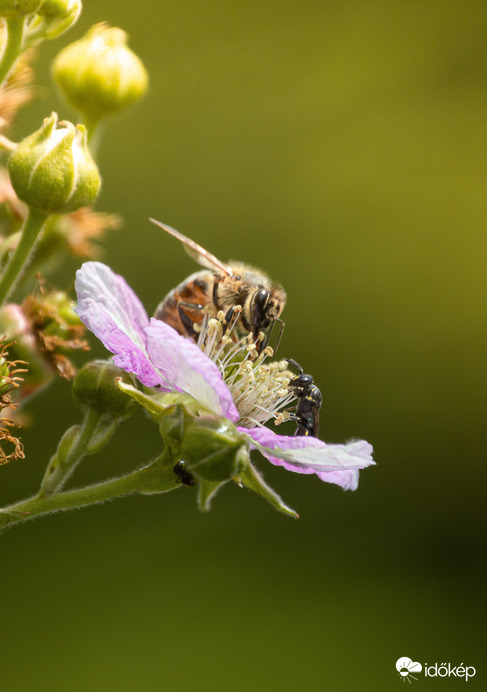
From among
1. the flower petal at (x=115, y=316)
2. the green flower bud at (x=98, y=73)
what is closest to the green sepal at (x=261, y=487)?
the flower petal at (x=115, y=316)

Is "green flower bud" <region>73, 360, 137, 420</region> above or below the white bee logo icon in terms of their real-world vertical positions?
above

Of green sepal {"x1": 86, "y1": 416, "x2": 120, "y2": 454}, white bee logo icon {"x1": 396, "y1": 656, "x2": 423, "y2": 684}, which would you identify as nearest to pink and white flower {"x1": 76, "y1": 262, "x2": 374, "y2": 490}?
green sepal {"x1": 86, "y1": 416, "x2": 120, "y2": 454}

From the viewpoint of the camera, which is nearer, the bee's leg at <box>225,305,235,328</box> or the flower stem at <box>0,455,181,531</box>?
the flower stem at <box>0,455,181,531</box>

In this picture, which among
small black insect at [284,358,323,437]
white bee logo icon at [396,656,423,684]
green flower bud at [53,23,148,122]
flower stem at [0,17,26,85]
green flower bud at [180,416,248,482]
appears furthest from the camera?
white bee logo icon at [396,656,423,684]

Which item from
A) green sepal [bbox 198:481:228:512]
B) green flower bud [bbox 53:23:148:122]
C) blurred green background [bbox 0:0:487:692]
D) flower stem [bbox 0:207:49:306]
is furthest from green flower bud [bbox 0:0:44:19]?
blurred green background [bbox 0:0:487:692]

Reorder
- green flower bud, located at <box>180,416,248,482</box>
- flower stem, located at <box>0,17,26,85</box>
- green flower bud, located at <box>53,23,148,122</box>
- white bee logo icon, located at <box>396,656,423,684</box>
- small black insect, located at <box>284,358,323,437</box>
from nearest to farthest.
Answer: green flower bud, located at <box>180,416,248,482</box> → flower stem, located at <box>0,17,26,85</box> → small black insect, located at <box>284,358,323,437</box> → green flower bud, located at <box>53,23,148,122</box> → white bee logo icon, located at <box>396,656,423,684</box>

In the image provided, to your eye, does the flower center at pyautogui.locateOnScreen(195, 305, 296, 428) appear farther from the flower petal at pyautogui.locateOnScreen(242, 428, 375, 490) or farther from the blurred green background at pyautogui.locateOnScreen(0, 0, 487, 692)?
the blurred green background at pyautogui.locateOnScreen(0, 0, 487, 692)
